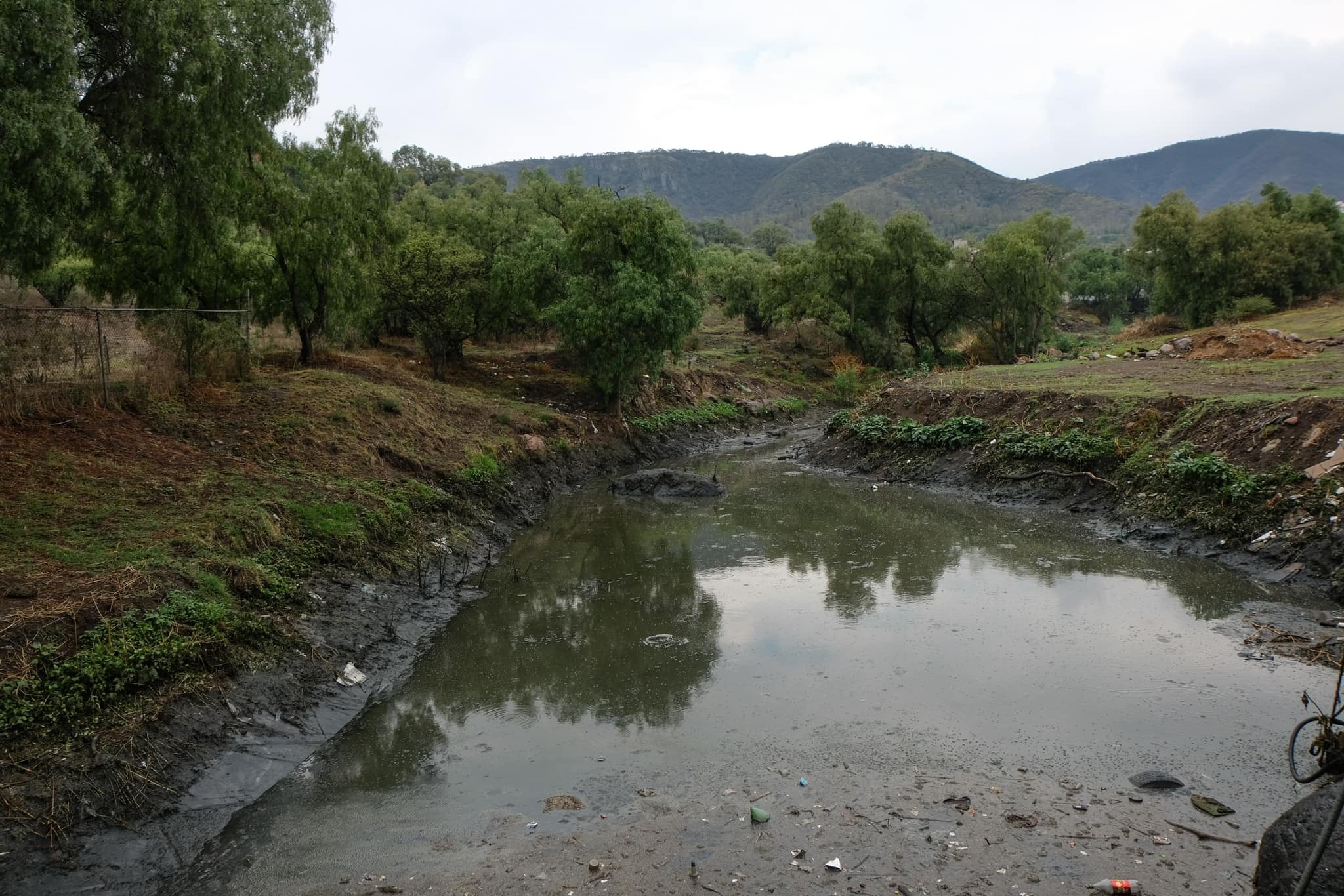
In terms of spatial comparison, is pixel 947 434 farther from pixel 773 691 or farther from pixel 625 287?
pixel 773 691

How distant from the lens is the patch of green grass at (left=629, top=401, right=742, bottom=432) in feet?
102

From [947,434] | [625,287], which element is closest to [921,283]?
Result: [947,434]

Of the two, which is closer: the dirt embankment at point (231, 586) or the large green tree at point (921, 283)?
the dirt embankment at point (231, 586)

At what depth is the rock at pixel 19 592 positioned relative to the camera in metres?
8.48

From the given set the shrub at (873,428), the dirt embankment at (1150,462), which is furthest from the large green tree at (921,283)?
the shrub at (873,428)

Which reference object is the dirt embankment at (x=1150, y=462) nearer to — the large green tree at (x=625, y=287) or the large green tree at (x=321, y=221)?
the large green tree at (x=625, y=287)

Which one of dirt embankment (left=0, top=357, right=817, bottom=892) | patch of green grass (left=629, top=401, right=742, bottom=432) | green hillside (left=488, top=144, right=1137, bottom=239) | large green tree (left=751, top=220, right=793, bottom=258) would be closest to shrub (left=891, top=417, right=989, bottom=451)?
patch of green grass (left=629, top=401, right=742, bottom=432)

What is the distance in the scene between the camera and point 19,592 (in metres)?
8.58

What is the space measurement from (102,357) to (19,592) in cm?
720

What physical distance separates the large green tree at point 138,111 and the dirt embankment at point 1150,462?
1775cm

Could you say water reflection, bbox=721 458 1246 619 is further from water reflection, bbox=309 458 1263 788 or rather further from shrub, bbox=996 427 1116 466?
shrub, bbox=996 427 1116 466

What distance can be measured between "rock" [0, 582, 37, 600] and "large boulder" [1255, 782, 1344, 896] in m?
10.5

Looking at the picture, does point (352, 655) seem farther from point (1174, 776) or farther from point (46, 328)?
point (1174, 776)

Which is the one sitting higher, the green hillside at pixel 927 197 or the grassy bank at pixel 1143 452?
the green hillside at pixel 927 197
